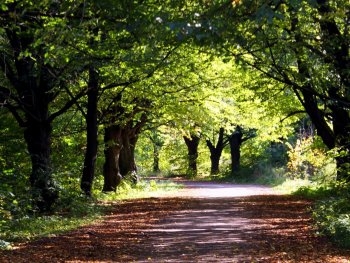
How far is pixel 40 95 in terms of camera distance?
599 inches

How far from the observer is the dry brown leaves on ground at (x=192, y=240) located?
8.95m

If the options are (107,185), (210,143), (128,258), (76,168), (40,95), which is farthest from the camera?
(210,143)

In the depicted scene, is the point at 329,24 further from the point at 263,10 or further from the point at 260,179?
the point at 260,179

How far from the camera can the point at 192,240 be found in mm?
10727

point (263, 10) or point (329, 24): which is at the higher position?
point (329, 24)

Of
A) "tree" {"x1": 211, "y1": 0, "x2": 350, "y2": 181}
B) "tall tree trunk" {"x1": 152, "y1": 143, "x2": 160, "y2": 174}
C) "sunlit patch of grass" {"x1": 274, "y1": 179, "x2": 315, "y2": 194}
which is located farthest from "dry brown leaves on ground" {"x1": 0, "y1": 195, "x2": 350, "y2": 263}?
"tall tree trunk" {"x1": 152, "y1": 143, "x2": 160, "y2": 174}

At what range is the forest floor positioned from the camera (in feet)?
29.3

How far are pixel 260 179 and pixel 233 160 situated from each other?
7642 mm

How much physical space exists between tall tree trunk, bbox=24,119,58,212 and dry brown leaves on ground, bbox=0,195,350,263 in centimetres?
185

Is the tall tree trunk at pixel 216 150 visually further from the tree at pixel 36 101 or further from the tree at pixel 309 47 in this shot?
the tree at pixel 309 47

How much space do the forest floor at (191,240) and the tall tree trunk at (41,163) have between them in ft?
5.80

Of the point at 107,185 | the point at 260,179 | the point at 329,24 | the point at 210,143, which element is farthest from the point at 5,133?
the point at 210,143

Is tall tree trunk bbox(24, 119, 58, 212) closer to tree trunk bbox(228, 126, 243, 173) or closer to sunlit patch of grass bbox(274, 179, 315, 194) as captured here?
sunlit patch of grass bbox(274, 179, 315, 194)

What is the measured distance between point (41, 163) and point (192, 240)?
20.6ft
